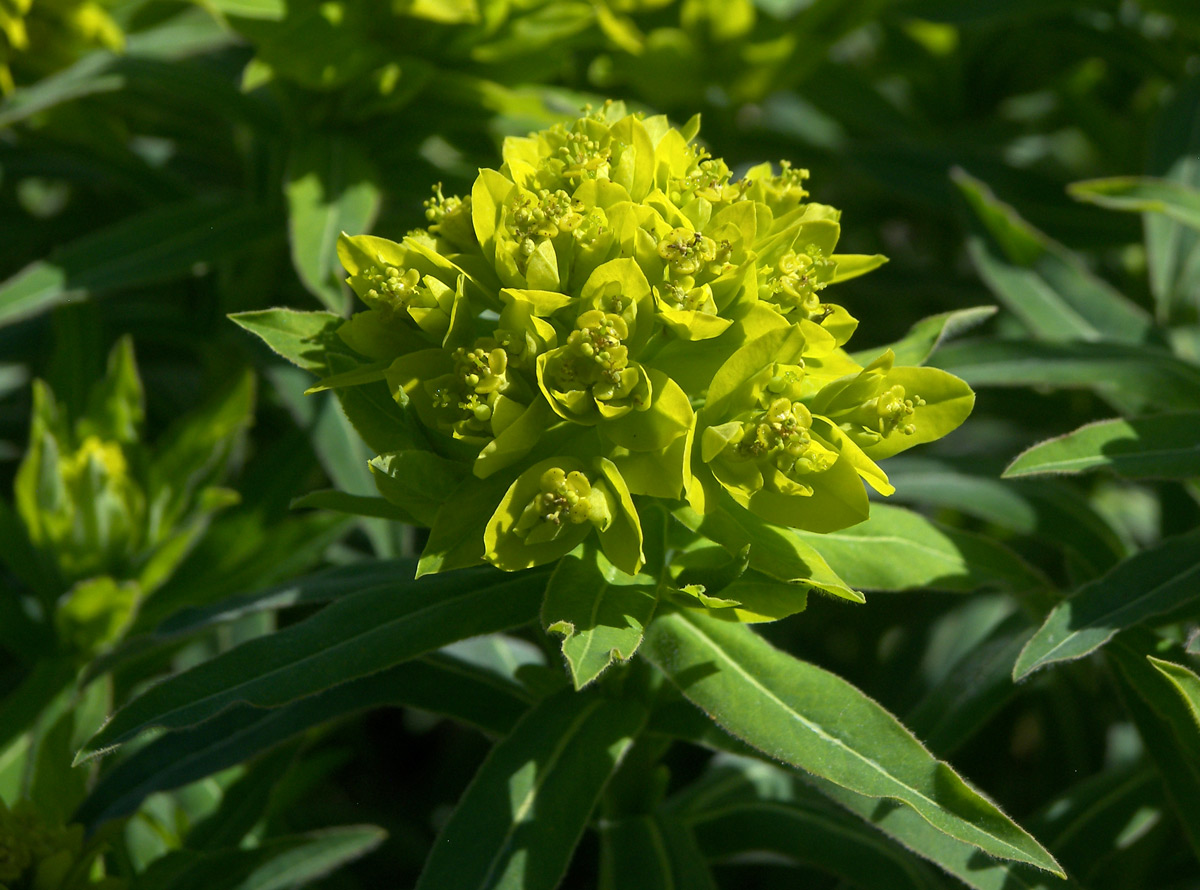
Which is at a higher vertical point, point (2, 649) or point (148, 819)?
point (148, 819)

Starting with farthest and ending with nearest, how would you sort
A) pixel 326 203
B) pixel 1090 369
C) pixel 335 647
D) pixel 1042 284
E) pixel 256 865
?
pixel 1042 284, pixel 326 203, pixel 1090 369, pixel 256 865, pixel 335 647

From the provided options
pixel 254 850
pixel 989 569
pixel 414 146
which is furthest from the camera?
pixel 414 146

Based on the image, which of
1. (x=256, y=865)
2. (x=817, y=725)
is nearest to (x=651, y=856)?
(x=817, y=725)

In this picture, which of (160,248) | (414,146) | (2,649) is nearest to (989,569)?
(414,146)

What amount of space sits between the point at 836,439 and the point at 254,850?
48.2 inches

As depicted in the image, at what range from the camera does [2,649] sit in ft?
8.79

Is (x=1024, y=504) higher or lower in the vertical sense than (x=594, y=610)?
lower

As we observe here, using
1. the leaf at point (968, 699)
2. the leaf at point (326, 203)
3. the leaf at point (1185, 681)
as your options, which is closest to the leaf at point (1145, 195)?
the leaf at point (968, 699)

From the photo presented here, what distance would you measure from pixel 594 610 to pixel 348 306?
90 cm

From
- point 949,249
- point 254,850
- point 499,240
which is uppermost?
point 499,240

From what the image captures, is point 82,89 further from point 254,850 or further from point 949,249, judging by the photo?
point 949,249

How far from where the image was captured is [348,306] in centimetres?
198

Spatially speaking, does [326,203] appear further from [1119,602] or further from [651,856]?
[1119,602]

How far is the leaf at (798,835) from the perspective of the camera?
6.17 ft
